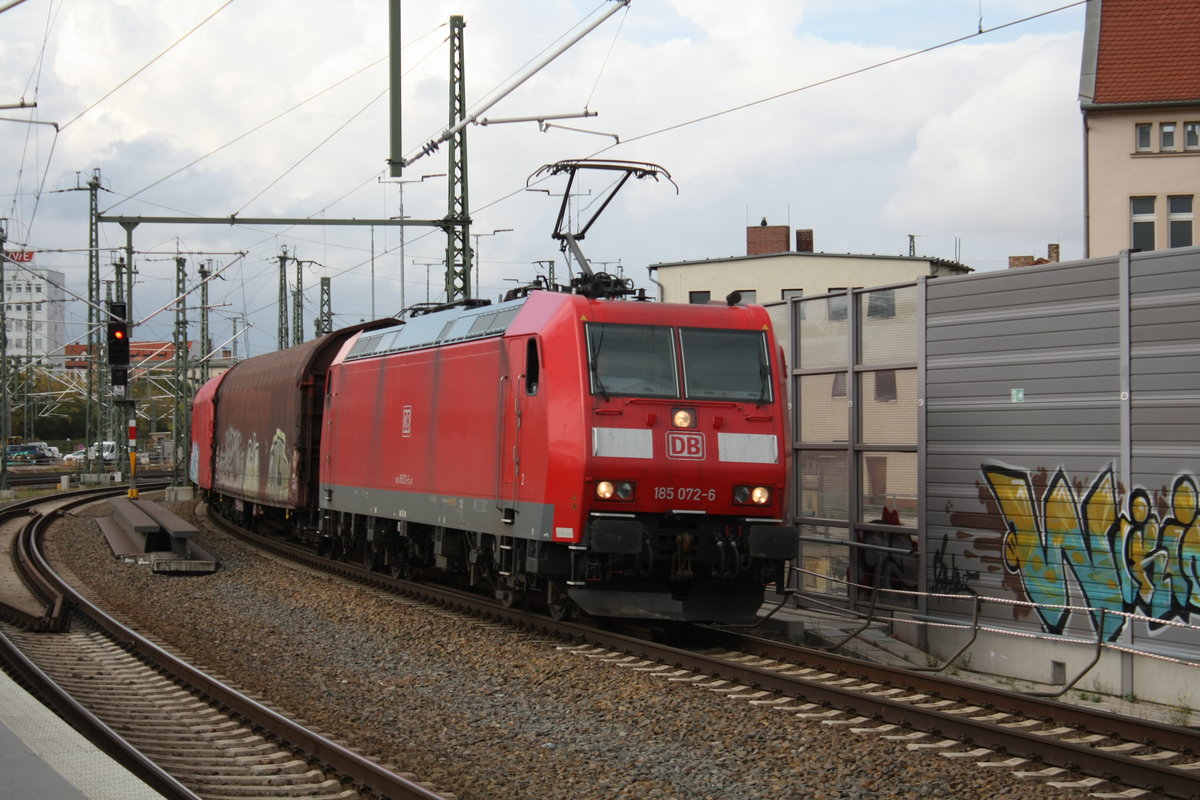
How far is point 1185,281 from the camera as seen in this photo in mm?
9828

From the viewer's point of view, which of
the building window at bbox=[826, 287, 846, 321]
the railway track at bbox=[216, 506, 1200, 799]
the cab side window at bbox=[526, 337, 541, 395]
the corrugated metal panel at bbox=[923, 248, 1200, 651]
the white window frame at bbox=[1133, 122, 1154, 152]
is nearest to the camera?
the railway track at bbox=[216, 506, 1200, 799]

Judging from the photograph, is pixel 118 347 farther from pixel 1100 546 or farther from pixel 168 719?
pixel 1100 546

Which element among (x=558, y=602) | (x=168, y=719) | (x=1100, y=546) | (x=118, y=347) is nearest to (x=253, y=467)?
(x=118, y=347)

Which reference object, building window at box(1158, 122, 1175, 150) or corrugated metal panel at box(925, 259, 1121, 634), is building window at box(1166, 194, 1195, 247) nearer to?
building window at box(1158, 122, 1175, 150)

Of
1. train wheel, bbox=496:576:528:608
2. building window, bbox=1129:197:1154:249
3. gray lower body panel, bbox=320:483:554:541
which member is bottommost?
train wheel, bbox=496:576:528:608

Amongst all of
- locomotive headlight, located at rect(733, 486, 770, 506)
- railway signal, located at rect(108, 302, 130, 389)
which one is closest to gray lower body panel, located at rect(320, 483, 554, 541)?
locomotive headlight, located at rect(733, 486, 770, 506)

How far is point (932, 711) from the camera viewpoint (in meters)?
8.31

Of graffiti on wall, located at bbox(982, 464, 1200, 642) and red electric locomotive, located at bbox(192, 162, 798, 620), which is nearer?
graffiti on wall, located at bbox(982, 464, 1200, 642)

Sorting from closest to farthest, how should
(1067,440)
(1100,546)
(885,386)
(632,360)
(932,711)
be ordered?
(932,711)
(1100,546)
(1067,440)
(632,360)
(885,386)

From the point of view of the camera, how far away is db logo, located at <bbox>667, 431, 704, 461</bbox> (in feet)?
38.5

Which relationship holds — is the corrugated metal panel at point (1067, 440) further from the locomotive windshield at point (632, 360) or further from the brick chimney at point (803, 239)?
the brick chimney at point (803, 239)

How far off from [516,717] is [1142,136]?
24.6 metres

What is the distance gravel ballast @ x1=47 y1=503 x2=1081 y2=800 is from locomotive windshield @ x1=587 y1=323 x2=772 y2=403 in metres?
2.65

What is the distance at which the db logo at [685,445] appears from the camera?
463 inches
